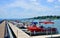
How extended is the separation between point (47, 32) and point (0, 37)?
12.3 meters

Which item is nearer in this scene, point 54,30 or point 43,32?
point 43,32

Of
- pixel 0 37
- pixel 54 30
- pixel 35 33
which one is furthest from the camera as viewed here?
pixel 54 30

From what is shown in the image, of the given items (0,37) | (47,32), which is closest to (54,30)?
(47,32)

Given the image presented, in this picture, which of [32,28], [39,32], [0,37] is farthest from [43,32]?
[0,37]

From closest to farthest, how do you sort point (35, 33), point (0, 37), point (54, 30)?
1. point (0, 37)
2. point (35, 33)
3. point (54, 30)

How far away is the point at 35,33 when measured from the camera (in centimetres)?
2411

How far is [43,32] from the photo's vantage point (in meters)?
24.8

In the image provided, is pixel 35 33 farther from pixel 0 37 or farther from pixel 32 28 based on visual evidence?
pixel 0 37

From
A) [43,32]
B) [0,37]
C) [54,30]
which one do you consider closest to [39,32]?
[43,32]

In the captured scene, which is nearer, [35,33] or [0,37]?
→ [0,37]

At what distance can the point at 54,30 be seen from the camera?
1039 inches

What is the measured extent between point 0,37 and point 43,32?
492 inches

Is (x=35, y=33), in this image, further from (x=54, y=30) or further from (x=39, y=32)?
(x=54, y=30)

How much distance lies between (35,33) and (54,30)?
3814 mm
